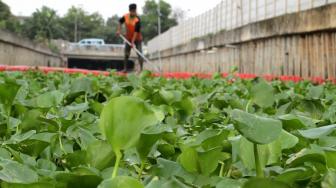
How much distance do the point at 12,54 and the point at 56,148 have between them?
42.9 feet

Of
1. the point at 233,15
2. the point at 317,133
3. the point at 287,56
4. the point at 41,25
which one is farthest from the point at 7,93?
the point at 41,25

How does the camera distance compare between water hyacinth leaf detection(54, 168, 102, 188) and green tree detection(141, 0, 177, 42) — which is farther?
green tree detection(141, 0, 177, 42)

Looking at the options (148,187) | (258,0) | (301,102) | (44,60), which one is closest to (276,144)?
(148,187)

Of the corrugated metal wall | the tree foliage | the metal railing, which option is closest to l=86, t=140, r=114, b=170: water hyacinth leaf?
the corrugated metal wall

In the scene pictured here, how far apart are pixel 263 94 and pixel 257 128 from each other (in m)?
0.84

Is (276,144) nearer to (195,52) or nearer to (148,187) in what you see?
(148,187)

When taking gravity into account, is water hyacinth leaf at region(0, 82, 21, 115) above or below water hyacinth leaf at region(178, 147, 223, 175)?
above

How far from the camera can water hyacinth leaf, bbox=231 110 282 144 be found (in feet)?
1.64

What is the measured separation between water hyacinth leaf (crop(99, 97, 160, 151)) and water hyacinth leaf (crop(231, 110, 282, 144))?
9 centimetres

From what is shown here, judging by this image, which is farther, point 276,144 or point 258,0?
point 258,0

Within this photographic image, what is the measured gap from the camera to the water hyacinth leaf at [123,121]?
1.72 ft

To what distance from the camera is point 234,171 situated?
69 cm

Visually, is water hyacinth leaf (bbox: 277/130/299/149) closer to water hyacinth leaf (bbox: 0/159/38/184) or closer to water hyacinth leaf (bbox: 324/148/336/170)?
water hyacinth leaf (bbox: 324/148/336/170)

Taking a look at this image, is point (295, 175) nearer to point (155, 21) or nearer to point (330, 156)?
point (330, 156)
